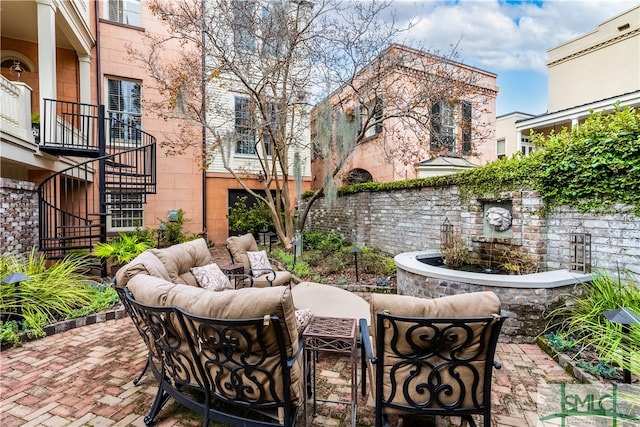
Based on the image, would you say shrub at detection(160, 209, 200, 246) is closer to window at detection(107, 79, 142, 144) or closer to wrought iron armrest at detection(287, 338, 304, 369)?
window at detection(107, 79, 142, 144)

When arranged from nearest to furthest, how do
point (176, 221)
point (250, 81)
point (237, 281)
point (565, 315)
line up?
point (565, 315) < point (237, 281) < point (250, 81) < point (176, 221)

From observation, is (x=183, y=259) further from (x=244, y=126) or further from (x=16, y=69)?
(x=16, y=69)

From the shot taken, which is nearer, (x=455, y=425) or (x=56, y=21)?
(x=455, y=425)

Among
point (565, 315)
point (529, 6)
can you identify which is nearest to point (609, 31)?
point (529, 6)

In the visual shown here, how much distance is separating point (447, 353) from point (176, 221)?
8675 mm

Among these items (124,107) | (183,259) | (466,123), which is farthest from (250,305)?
(124,107)

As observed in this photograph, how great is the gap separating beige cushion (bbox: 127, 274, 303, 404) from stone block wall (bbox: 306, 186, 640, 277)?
3973 mm

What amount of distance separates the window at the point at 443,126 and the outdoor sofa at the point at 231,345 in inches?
236

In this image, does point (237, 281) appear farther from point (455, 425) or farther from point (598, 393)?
point (598, 393)

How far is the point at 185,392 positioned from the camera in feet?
7.39

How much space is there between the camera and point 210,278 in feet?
12.8

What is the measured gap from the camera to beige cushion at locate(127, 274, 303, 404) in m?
1.62

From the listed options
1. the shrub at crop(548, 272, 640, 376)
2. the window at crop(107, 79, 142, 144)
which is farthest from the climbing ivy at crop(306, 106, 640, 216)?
the window at crop(107, 79, 142, 144)

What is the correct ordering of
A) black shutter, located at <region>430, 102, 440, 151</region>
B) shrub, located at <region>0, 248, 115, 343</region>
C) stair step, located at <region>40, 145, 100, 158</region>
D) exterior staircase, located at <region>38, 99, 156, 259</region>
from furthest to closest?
black shutter, located at <region>430, 102, 440, 151</region>, stair step, located at <region>40, 145, 100, 158</region>, exterior staircase, located at <region>38, 99, 156, 259</region>, shrub, located at <region>0, 248, 115, 343</region>
